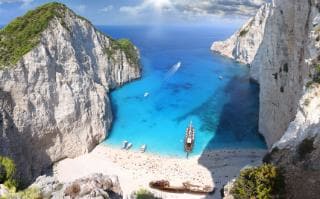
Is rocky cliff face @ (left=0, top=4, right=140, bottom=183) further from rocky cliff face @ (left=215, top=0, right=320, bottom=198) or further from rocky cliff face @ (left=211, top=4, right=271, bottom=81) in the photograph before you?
rocky cliff face @ (left=211, top=4, right=271, bottom=81)

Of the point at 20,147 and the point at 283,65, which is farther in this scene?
the point at 283,65

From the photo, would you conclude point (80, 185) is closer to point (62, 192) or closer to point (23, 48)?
point (62, 192)

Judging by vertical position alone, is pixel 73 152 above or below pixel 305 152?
below

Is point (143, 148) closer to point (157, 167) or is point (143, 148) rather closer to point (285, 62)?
point (157, 167)

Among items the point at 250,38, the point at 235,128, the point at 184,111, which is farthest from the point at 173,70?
the point at 235,128

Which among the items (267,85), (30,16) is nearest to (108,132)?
(30,16)

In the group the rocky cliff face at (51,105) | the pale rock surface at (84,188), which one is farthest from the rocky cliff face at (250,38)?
the pale rock surface at (84,188)
